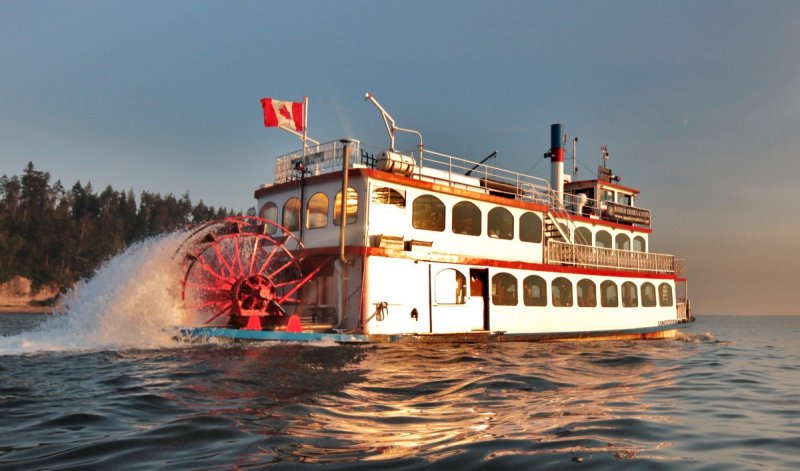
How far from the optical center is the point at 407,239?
17.9 metres

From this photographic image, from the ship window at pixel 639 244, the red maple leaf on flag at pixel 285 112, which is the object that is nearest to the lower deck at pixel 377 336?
the ship window at pixel 639 244

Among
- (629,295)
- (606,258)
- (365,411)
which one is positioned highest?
(606,258)

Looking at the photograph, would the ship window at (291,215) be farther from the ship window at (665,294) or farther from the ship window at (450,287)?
the ship window at (665,294)

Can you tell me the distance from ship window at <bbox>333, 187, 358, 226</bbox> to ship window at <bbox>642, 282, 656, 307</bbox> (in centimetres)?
1441

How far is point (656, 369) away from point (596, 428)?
8.02 m

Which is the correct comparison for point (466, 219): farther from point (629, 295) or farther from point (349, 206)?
point (629, 295)

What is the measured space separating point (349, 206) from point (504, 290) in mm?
6012

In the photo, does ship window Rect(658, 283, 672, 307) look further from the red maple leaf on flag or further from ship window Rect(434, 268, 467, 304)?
the red maple leaf on flag

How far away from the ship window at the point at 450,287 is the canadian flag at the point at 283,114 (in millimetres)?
6726

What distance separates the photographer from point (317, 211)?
61.9 ft

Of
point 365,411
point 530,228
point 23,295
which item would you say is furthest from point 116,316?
point 23,295

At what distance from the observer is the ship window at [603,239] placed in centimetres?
2548

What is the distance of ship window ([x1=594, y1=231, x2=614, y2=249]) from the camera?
1003 inches

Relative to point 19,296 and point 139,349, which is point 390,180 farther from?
point 19,296
